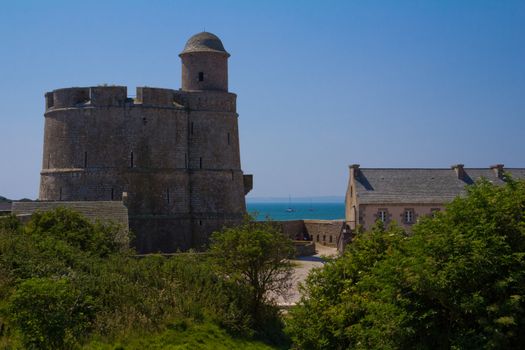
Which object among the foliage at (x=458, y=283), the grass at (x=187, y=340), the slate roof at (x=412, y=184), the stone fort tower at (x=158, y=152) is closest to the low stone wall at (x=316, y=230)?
the slate roof at (x=412, y=184)

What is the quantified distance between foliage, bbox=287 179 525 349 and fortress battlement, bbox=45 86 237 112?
80.6ft

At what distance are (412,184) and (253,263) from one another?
24153 millimetres

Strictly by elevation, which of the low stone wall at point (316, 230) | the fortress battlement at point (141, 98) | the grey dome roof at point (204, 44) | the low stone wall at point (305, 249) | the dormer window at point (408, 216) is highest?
the grey dome roof at point (204, 44)

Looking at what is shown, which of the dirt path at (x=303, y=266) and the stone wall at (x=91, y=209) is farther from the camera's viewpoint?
the stone wall at (x=91, y=209)

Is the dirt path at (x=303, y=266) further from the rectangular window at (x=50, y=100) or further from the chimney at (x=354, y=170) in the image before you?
the rectangular window at (x=50, y=100)

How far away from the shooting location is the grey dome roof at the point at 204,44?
38.4 metres

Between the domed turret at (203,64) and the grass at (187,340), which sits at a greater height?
the domed turret at (203,64)

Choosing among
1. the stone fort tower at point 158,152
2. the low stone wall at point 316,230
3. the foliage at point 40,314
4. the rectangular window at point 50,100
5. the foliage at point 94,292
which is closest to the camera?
the foliage at point 40,314

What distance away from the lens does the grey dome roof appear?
3844 cm

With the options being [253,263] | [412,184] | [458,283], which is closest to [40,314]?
[458,283]

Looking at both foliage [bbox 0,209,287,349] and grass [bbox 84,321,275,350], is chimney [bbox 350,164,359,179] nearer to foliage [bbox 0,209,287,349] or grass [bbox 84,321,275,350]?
foliage [bbox 0,209,287,349]

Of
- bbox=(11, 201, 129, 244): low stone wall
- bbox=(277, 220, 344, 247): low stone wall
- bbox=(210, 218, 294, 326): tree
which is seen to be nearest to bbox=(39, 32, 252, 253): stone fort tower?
bbox=(11, 201, 129, 244): low stone wall

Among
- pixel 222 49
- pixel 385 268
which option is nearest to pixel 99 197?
pixel 222 49

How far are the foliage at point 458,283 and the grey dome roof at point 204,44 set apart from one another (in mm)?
26449
